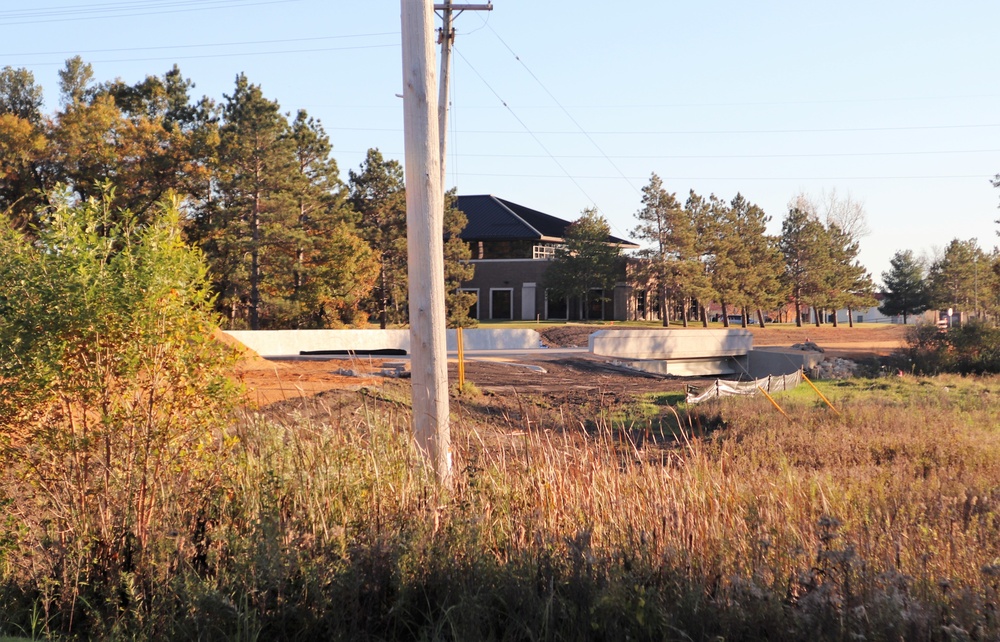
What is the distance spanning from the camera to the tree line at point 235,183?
33500 mm

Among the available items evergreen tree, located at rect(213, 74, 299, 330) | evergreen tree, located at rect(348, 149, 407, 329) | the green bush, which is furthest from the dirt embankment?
the green bush

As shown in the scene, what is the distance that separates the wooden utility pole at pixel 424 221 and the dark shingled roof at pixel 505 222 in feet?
173

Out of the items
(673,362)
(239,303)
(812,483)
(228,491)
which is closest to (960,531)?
(812,483)

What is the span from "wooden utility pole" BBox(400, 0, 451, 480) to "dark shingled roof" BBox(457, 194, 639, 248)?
52.7 meters

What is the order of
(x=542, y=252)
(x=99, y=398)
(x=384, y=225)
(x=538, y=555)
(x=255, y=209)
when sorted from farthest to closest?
(x=542, y=252) < (x=384, y=225) < (x=255, y=209) < (x=99, y=398) < (x=538, y=555)

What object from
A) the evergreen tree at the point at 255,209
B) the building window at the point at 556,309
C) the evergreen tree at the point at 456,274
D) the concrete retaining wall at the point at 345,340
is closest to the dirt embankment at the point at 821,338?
the concrete retaining wall at the point at 345,340

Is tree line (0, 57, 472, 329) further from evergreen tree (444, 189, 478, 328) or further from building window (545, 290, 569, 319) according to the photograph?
building window (545, 290, 569, 319)

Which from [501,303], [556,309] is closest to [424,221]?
[501,303]

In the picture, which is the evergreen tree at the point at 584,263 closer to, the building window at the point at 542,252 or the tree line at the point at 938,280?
the building window at the point at 542,252

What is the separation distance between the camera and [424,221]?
6980mm

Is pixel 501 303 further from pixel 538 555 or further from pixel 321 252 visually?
pixel 538 555

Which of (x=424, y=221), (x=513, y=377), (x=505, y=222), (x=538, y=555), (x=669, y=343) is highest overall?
(x=505, y=222)

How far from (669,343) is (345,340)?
450 inches

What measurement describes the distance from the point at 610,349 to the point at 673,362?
224cm
